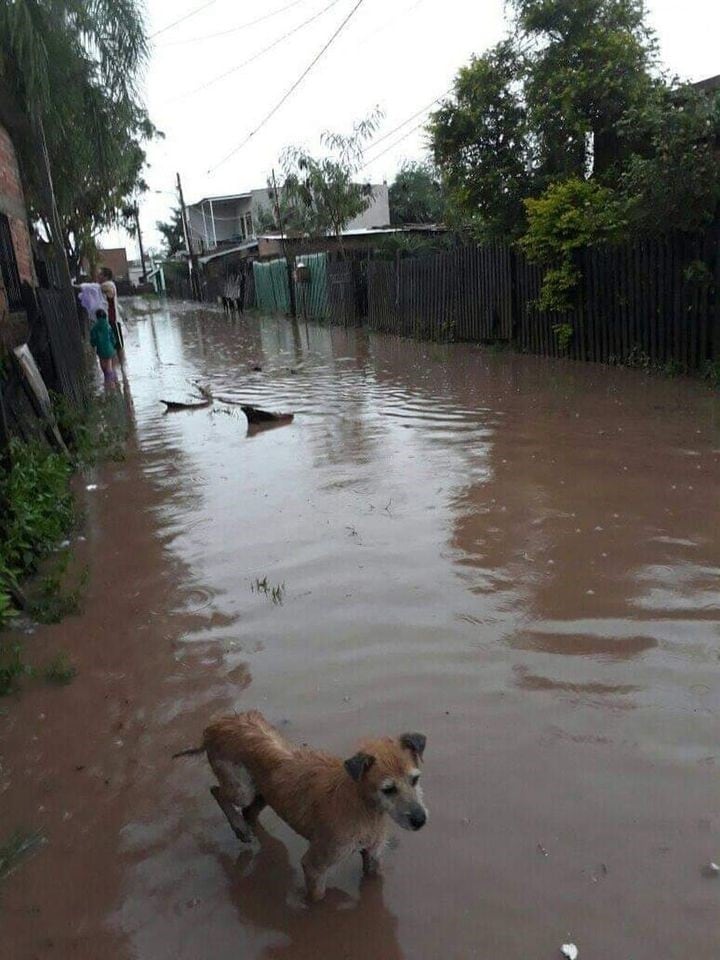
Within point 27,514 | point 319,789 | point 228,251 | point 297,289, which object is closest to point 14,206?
point 27,514

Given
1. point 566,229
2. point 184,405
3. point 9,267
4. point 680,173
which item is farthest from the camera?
point 566,229

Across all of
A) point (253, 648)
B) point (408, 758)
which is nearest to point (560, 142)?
point (253, 648)

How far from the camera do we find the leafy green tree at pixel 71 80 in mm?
12023

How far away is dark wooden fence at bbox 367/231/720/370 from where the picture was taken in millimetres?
9625

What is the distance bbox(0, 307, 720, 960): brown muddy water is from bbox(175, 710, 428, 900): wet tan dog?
0.60 feet

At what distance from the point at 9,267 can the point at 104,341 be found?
106 inches

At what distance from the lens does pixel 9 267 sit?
1054cm

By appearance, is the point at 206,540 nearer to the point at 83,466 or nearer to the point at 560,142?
the point at 83,466

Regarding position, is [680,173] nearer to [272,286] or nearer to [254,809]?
[254,809]

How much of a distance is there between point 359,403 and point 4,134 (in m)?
7.22

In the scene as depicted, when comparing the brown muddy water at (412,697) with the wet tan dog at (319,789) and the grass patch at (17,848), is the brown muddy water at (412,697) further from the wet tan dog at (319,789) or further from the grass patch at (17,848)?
the wet tan dog at (319,789)

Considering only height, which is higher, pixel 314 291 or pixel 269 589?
pixel 314 291

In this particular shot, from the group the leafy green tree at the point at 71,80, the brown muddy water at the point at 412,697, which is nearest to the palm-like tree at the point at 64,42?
the leafy green tree at the point at 71,80

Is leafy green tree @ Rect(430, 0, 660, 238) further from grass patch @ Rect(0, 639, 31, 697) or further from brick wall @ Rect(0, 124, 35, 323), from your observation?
grass patch @ Rect(0, 639, 31, 697)
